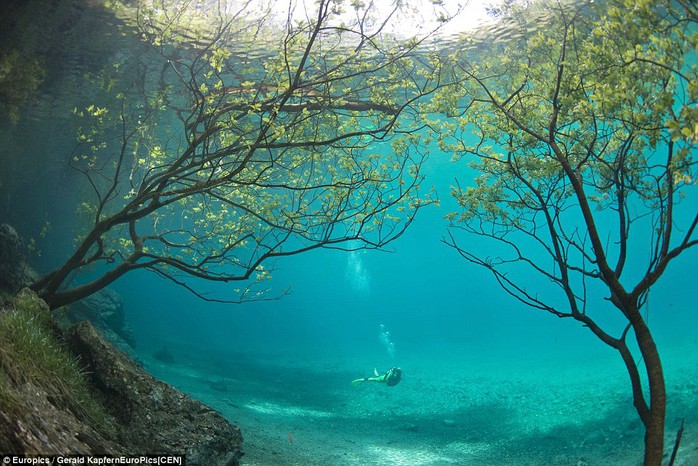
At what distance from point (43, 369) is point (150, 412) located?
4.39 ft

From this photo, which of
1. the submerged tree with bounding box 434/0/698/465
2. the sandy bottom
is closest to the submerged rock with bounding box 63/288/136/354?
the sandy bottom

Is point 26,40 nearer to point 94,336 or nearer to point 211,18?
point 211,18

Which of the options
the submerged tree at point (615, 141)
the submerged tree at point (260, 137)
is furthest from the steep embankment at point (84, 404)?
the submerged tree at point (615, 141)

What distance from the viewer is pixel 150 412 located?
16.6ft

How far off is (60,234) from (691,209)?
381 feet

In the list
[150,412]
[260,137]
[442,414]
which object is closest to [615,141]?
[260,137]

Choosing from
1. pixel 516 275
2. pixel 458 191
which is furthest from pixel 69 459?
pixel 516 275

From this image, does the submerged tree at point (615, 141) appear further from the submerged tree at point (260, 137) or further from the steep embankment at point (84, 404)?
the steep embankment at point (84, 404)

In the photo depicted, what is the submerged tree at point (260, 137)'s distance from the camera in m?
6.77

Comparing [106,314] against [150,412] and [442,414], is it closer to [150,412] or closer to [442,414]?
[442,414]

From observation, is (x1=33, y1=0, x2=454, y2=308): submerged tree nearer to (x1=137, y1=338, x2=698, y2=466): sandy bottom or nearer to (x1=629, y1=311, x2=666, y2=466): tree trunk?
(x1=629, y1=311, x2=666, y2=466): tree trunk

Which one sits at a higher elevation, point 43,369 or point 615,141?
point 615,141

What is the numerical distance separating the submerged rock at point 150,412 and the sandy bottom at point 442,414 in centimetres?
192

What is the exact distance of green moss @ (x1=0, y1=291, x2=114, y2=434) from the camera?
12.2ft
